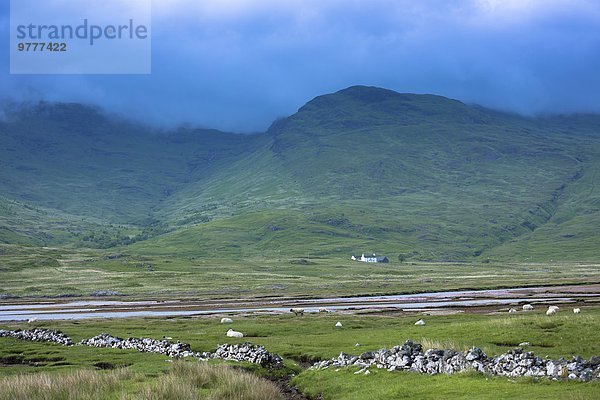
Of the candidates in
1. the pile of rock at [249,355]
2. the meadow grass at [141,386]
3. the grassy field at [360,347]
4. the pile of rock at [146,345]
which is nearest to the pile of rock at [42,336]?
the pile of rock at [146,345]

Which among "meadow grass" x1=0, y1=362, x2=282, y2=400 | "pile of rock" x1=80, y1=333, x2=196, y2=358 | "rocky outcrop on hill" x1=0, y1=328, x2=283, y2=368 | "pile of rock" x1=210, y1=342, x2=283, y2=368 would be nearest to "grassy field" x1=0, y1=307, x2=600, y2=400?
"meadow grass" x1=0, y1=362, x2=282, y2=400

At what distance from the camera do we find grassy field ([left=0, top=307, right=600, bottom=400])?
102 ft

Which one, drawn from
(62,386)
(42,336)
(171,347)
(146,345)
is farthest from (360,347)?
(42,336)

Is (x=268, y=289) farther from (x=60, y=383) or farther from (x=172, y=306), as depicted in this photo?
(x=60, y=383)

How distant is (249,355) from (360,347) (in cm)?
918

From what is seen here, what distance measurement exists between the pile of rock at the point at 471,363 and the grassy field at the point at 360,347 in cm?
120

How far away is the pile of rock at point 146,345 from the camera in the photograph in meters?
54.6

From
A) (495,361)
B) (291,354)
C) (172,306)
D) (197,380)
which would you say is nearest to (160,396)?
(197,380)

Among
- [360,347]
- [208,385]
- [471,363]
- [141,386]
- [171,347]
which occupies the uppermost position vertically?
[471,363]

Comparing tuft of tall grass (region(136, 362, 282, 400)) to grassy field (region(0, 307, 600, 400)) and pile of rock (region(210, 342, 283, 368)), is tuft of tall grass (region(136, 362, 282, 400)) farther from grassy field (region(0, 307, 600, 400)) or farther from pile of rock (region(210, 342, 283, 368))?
pile of rock (region(210, 342, 283, 368))

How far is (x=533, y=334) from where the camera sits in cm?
4812

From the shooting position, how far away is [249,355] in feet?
164

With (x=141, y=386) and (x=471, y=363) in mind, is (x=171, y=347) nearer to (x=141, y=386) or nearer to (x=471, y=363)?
(x=141, y=386)

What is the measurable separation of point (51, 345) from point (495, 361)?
4550cm
